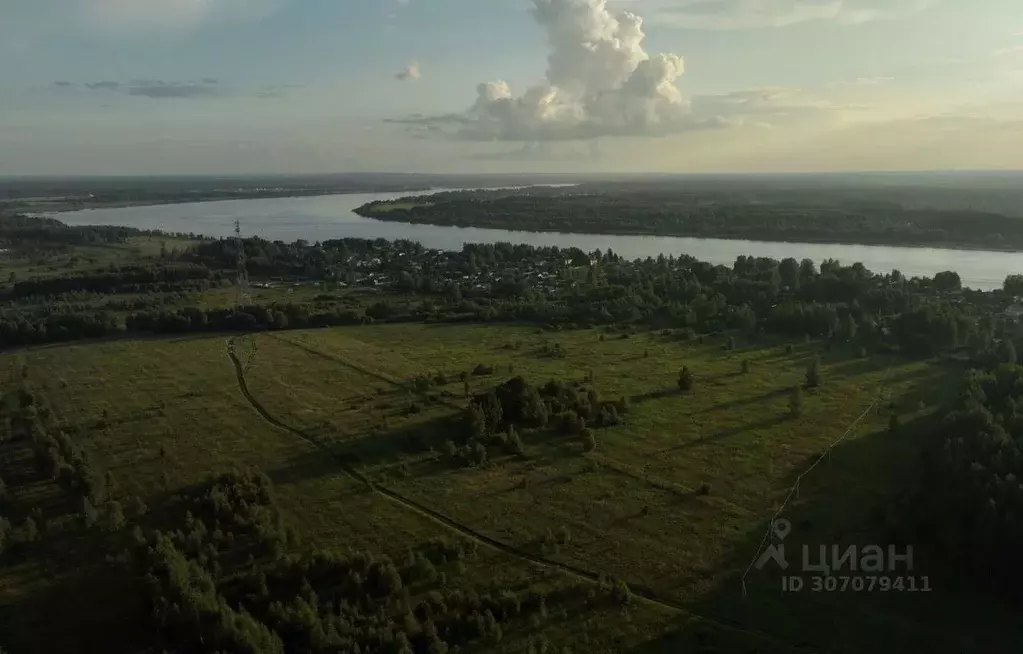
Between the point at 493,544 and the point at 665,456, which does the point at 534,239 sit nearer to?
the point at 665,456

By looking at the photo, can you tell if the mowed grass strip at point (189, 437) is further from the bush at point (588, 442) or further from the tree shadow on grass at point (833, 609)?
the tree shadow on grass at point (833, 609)

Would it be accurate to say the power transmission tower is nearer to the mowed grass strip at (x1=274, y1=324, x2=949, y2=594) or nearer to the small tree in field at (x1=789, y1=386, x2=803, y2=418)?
the mowed grass strip at (x1=274, y1=324, x2=949, y2=594)

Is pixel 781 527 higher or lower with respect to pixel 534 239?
lower

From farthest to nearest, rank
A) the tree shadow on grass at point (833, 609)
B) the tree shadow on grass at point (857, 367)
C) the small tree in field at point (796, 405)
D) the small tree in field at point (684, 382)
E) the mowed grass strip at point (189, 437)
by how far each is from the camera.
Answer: the tree shadow on grass at point (857, 367), the small tree in field at point (684, 382), the small tree in field at point (796, 405), the mowed grass strip at point (189, 437), the tree shadow on grass at point (833, 609)

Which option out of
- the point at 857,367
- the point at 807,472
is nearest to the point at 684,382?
the point at 807,472

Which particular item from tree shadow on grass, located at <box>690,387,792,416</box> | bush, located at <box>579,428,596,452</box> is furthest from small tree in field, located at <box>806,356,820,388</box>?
bush, located at <box>579,428,596,452</box>

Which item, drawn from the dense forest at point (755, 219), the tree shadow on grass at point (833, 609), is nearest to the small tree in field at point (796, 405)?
the tree shadow on grass at point (833, 609)
